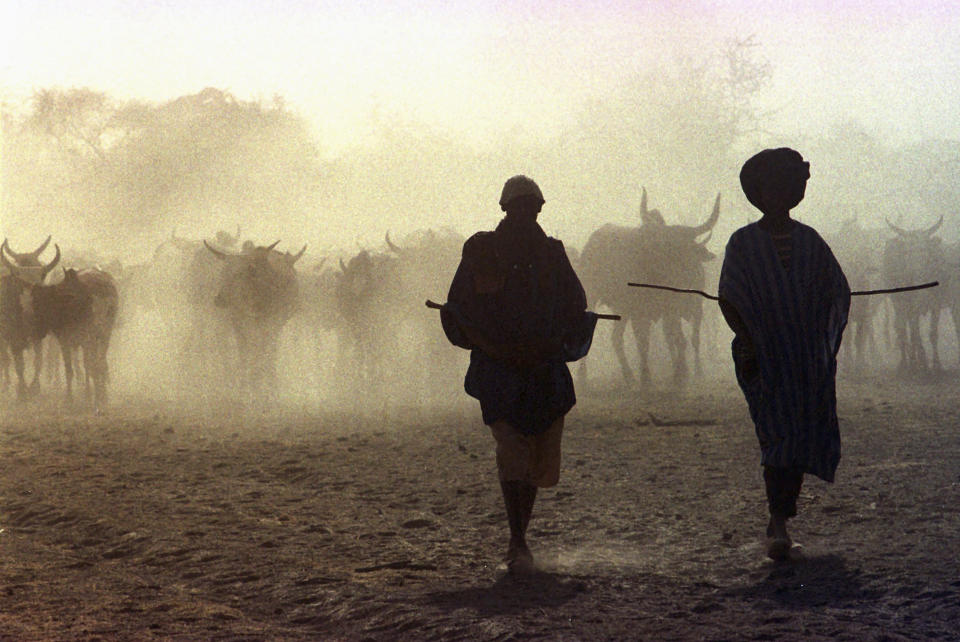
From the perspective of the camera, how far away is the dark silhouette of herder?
620 centimetres

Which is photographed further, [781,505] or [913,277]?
[913,277]

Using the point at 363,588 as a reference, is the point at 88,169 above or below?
above

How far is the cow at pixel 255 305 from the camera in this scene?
1858cm

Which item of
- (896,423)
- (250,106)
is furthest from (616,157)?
(896,423)

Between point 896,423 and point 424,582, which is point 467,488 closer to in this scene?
point 424,582

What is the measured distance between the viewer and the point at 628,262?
790 inches

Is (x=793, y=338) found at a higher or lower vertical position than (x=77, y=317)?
lower

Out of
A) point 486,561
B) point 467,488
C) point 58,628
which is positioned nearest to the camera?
point 58,628

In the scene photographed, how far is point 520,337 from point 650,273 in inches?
548

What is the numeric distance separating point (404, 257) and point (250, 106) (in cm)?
3970

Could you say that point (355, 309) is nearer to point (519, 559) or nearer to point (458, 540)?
point (458, 540)

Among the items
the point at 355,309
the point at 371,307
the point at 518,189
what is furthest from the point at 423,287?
the point at 518,189

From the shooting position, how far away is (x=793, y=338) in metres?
6.14

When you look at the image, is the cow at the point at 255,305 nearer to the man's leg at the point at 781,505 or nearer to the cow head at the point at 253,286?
the cow head at the point at 253,286
